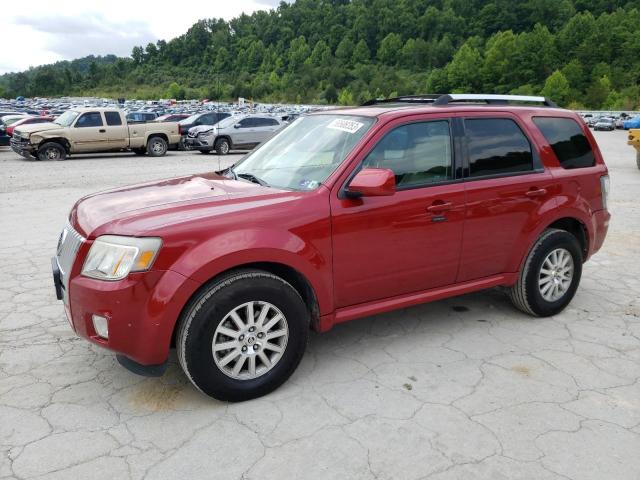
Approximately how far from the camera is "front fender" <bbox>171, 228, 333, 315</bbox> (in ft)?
9.78

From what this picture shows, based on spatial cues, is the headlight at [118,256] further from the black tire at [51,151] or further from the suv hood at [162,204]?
the black tire at [51,151]

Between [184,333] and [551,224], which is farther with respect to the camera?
[551,224]

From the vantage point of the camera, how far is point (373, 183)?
129 inches

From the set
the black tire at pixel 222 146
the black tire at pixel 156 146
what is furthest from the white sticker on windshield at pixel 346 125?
the black tire at pixel 156 146

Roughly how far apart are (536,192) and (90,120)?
16789 mm

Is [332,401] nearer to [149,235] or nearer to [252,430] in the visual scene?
[252,430]

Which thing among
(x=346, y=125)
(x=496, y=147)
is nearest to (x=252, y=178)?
(x=346, y=125)

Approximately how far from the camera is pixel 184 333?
3016 mm

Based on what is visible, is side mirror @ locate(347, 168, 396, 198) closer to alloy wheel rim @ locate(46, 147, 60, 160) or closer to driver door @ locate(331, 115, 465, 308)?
driver door @ locate(331, 115, 465, 308)

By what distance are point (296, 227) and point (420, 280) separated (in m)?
1.08

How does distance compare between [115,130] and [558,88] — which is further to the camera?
[558,88]

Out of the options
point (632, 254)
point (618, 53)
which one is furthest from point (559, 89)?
point (632, 254)

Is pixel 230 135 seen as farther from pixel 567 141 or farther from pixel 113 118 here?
pixel 567 141

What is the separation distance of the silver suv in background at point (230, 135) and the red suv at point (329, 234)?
655 inches
